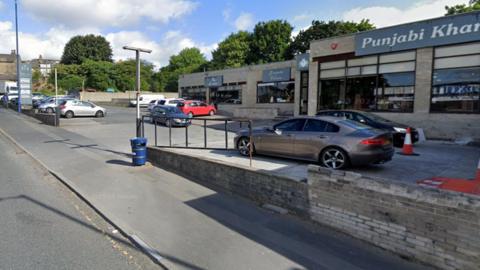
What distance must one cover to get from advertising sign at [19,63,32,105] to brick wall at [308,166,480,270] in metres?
35.9

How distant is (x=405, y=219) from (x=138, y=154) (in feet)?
26.5

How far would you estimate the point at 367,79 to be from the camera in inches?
704

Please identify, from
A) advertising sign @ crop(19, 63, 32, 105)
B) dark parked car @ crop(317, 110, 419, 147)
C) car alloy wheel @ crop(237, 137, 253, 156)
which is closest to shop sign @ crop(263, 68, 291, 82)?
dark parked car @ crop(317, 110, 419, 147)

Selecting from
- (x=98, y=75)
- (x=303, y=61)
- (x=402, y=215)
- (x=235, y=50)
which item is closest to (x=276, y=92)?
(x=303, y=61)

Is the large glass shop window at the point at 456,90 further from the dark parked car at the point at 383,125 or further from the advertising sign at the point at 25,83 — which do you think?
the advertising sign at the point at 25,83

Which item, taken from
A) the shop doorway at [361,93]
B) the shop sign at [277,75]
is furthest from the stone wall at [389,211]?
the shop sign at [277,75]

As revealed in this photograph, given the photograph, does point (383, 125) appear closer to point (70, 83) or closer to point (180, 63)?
point (70, 83)

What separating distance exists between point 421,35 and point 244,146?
1098 centimetres

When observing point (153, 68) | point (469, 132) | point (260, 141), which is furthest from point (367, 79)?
point (153, 68)

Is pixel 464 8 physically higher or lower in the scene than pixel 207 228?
higher

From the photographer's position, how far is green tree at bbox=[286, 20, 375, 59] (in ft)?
145

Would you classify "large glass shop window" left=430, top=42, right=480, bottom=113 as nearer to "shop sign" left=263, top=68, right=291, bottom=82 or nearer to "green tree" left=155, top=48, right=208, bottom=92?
"shop sign" left=263, top=68, right=291, bottom=82

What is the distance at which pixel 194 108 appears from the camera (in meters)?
29.1

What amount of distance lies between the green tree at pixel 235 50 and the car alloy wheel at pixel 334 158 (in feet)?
158
